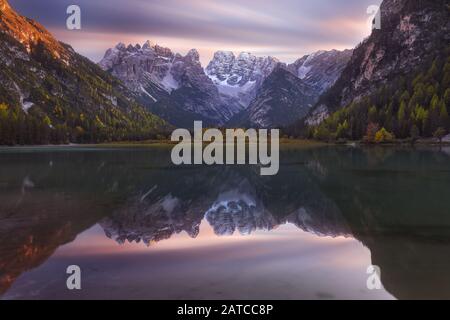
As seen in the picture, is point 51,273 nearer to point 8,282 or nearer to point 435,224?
point 8,282

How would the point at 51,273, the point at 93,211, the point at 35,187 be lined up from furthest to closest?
the point at 35,187, the point at 93,211, the point at 51,273

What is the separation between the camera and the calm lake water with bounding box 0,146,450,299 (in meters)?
16.8

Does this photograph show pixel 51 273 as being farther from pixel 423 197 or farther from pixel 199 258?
pixel 423 197

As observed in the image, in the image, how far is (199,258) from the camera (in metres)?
21.0

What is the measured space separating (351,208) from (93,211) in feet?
59.2

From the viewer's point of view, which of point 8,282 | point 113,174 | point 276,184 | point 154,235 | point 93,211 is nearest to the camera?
point 8,282

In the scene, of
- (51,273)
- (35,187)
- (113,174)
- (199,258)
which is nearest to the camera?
(51,273)

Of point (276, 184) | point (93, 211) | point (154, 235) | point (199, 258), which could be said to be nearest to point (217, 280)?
point (199, 258)

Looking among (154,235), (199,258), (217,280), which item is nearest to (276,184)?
(154,235)

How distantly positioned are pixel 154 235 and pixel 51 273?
324 inches

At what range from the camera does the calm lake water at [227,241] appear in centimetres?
1675

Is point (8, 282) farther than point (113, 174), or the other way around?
point (113, 174)

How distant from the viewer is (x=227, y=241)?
2494 centimetres
